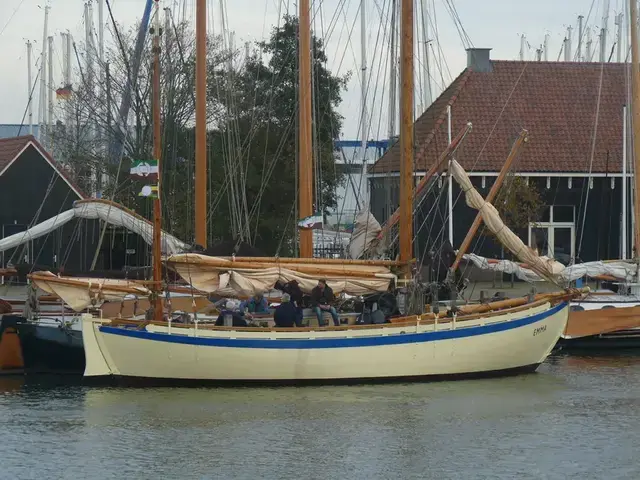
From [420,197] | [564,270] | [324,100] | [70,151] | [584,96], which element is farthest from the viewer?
[70,151]

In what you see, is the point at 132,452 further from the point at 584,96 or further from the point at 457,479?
the point at 584,96

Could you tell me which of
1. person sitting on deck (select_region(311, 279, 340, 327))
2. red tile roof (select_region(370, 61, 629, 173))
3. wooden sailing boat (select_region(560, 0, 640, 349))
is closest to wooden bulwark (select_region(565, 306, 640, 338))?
wooden sailing boat (select_region(560, 0, 640, 349))

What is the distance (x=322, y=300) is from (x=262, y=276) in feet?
4.37

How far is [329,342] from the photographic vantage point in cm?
2766

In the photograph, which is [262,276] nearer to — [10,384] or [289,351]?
[289,351]

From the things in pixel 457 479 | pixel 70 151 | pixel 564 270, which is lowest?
pixel 457 479

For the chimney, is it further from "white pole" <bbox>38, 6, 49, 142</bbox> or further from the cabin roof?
"white pole" <bbox>38, 6, 49, 142</bbox>

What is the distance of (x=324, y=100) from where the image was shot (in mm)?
47531

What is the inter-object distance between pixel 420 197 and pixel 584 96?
48.7ft

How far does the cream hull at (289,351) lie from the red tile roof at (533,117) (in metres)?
18.3

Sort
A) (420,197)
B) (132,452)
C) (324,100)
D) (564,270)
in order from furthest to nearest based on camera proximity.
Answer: (324,100) → (420,197) → (564,270) → (132,452)

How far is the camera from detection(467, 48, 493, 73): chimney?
5088cm

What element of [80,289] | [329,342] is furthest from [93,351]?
[329,342]

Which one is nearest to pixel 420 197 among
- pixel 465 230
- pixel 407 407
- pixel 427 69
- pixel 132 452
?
pixel 427 69
